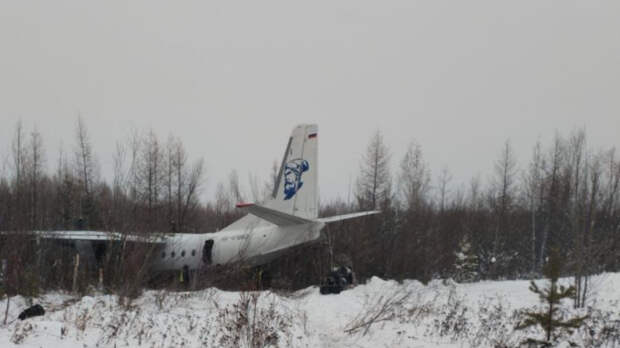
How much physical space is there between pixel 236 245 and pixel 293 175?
2.90 metres

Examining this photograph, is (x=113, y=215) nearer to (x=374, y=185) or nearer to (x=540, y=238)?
(x=374, y=185)

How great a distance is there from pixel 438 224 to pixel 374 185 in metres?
5.94

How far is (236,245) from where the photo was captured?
15633 millimetres

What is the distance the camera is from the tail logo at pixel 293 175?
50.1ft

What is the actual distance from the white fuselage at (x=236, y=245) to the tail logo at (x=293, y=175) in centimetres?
123

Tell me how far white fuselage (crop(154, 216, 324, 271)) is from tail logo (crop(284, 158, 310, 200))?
1.23 meters

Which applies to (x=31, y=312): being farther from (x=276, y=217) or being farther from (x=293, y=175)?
(x=293, y=175)

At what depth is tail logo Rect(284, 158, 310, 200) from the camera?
15.3 metres

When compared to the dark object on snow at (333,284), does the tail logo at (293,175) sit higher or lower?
higher

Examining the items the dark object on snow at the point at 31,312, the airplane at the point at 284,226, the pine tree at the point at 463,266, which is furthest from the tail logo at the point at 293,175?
the pine tree at the point at 463,266

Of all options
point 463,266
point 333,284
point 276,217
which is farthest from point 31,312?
point 463,266

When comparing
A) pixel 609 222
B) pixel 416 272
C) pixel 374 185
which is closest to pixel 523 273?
A: pixel 609 222

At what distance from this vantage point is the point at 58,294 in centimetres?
1280

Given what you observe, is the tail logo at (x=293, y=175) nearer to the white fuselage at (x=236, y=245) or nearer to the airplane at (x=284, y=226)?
the airplane at (x=284, y=226)
